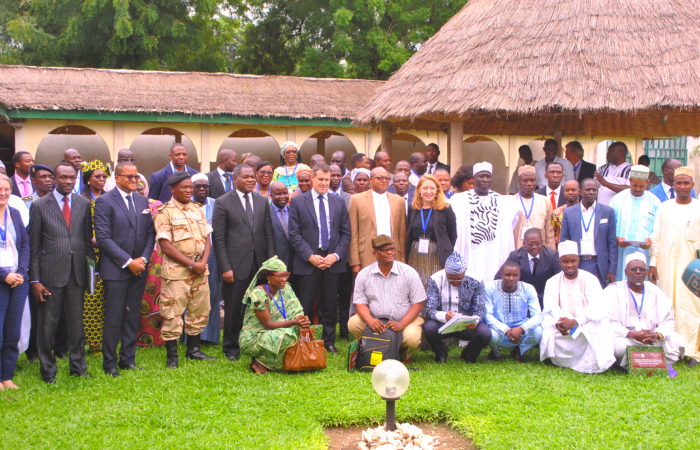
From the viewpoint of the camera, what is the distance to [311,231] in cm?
812

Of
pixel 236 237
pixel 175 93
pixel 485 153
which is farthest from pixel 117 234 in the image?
pixel 485 153

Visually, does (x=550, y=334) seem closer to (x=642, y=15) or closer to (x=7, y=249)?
(x=7, y=249)

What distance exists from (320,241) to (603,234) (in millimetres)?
3109

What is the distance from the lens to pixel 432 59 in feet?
43.2

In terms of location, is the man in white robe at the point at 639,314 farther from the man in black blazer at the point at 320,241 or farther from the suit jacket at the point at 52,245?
the suit jacket at the point at 52,245

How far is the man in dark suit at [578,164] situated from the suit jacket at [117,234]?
628 cm

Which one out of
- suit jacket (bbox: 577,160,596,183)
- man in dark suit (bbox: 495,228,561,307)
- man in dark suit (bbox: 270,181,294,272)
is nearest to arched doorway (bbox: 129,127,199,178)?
suit jacket (bbox: 577,160,596,183)

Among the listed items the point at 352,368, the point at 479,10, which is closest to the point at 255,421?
the point at 352,368

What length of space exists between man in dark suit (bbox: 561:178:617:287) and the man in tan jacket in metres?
1.86

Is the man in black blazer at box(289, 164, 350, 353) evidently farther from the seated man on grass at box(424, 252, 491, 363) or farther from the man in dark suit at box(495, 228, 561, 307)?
the man in dark suit at box(495, 228, 561, 307)

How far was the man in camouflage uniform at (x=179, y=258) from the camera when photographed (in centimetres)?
732

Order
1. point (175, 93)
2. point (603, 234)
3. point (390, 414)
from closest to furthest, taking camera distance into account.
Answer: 1. point (390, 414)
2. point (603, 234)
3. point (175, 93)

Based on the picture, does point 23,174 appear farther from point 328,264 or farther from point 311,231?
point 328,264

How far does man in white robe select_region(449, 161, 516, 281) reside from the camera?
8.45 metres
